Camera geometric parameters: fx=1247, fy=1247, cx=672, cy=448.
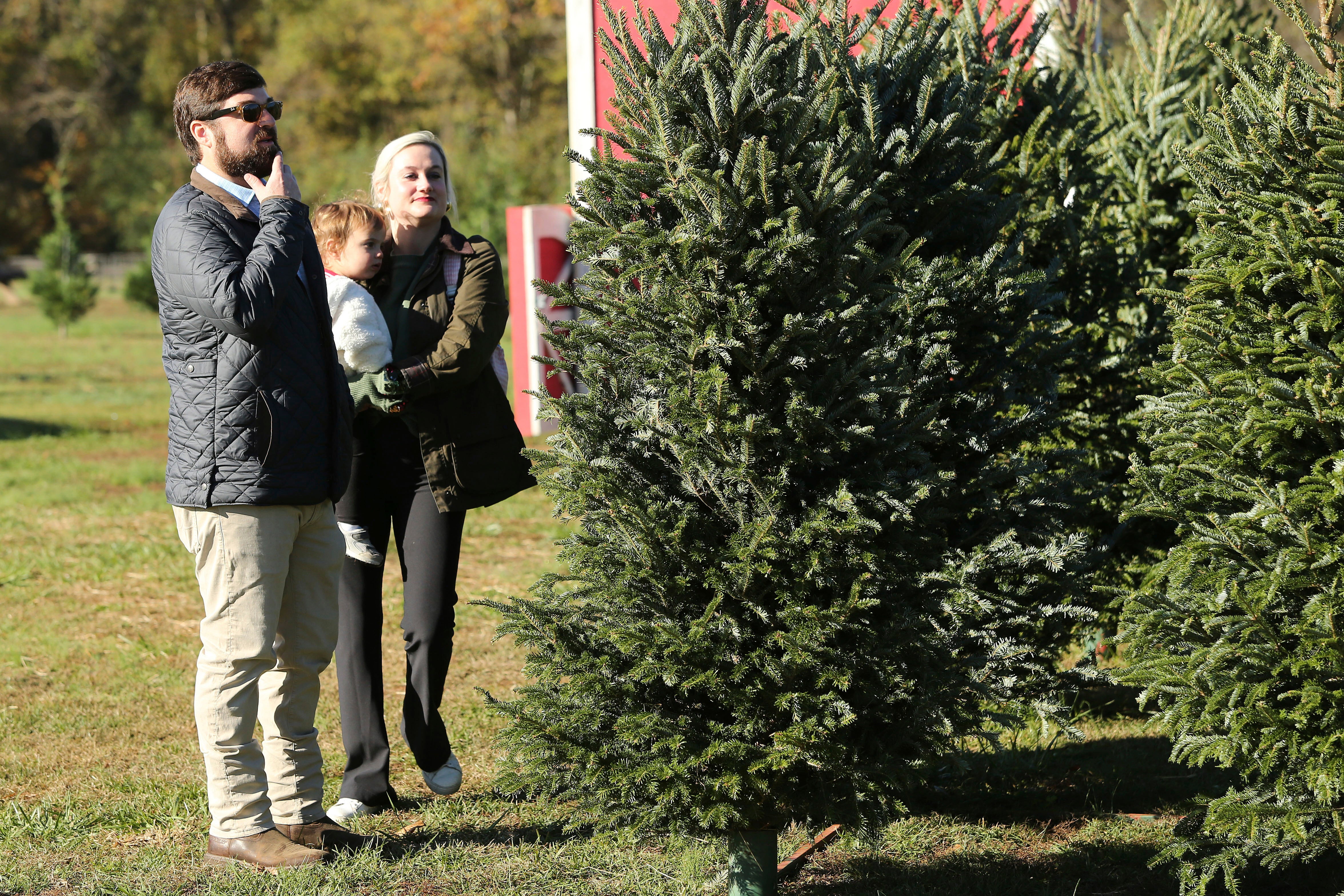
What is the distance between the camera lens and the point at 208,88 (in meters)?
3.62

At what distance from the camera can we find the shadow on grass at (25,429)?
1318 cm

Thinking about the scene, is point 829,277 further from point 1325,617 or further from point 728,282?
point 1325,617

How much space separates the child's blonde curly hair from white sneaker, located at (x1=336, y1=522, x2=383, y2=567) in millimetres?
932

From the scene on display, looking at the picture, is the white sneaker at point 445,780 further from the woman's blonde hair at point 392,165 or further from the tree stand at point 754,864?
the woman's blonde hair at point 392,165

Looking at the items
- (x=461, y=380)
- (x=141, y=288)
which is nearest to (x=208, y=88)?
(x=461, y=380)

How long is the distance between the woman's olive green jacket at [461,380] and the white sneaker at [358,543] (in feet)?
1.08

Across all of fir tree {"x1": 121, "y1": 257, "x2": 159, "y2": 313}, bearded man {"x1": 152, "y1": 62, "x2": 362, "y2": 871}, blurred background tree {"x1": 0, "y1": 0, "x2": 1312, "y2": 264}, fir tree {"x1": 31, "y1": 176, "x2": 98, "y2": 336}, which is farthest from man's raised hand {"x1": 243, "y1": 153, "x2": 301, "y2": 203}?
blurred background tree {"x1": 0, "y1": 0, "x2": 1312, "y2": 264}

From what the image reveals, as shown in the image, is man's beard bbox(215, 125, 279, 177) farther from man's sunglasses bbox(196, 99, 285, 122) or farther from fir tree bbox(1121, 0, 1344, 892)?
fir tree bbox(1121, 0, 1344, 892)

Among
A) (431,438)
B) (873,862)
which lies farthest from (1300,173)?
(431,438)

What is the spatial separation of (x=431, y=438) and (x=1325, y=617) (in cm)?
276

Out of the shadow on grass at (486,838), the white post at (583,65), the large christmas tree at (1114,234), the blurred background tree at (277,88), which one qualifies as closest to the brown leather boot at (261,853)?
the shadow on grass at (486,838)

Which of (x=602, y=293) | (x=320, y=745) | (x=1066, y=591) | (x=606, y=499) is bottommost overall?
(x=320, y=745)

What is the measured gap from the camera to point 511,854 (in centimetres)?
396

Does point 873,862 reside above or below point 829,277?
below
